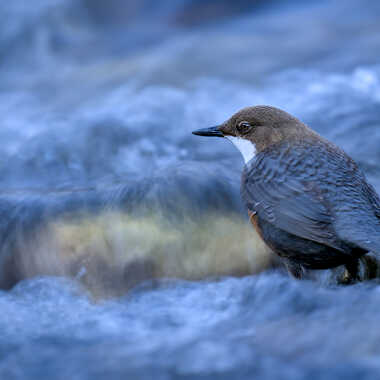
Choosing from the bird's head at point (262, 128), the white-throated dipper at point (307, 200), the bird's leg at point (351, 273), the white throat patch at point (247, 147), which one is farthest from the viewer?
the white throat patch at point (247, 147)

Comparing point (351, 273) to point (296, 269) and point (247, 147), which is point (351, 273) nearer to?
point (296, 269)

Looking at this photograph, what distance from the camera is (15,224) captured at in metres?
4.78

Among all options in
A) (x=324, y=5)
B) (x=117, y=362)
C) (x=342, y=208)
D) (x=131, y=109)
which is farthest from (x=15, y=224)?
(x=324, y=5)

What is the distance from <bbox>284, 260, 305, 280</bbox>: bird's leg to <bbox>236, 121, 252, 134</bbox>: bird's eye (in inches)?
39.8

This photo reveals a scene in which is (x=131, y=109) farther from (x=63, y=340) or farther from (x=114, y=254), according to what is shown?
(x=63, y=340)

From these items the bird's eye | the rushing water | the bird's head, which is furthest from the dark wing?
the bird's eye

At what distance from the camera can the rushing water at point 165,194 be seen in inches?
120

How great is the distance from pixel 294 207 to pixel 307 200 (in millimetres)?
88

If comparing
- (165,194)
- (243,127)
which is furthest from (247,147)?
(165,194)

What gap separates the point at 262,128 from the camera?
14.0 feet

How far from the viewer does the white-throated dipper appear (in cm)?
341

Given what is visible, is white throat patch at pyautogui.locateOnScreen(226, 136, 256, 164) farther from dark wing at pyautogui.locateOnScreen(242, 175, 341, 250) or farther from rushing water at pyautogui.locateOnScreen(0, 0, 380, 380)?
rushing water at pyautogui.locateOnScreen(0, 0, 380, 380)

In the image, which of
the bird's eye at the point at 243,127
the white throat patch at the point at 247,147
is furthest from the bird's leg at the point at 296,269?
the bird's eye at the point at 243,127

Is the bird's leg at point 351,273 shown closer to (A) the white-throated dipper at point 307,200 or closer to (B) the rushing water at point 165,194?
(A) the white-throated dipper at point 307,200
